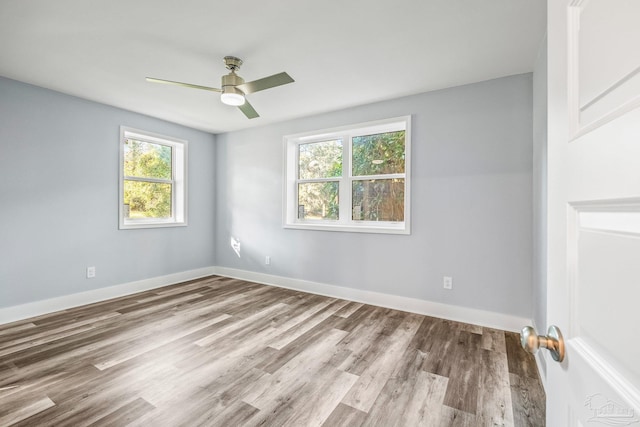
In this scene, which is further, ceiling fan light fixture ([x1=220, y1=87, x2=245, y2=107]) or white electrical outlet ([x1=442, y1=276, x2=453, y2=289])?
white electrical outlet ([x1=442, y1=276, x2=453, y2=289])

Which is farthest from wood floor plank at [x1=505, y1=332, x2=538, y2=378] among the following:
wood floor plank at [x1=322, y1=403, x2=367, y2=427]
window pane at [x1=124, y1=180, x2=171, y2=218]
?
window pane at [x1=124, y1=180, x2=171, y2=218]

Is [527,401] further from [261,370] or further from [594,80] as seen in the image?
[594,80]

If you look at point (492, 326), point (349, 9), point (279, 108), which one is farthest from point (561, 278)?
point (279, 108)

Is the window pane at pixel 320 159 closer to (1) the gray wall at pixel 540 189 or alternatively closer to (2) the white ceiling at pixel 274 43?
(2) the white ceiling at pixel 274 43

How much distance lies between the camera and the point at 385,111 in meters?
3.43

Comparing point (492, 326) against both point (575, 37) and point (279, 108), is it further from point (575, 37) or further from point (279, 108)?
point (279, 108)

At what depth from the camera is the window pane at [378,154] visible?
3.48 metres

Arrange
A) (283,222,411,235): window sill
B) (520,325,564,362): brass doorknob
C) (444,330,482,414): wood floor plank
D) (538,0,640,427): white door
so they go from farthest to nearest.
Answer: (283,222,411,235): window sill → (444,330,482,414): wood floor plank → (520,325,564,362): brass doorknob → (538,0,640,427): white door

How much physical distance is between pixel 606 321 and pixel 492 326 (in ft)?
9.29

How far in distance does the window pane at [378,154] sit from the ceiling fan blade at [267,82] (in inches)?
67.8

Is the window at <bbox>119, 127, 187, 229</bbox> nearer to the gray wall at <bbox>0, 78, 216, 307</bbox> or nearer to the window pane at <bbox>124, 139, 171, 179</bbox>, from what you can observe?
the window pane at <bbox>124, 139, 171, 179</bbox>

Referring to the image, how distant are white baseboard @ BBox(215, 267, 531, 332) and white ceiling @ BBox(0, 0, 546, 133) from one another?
232cm

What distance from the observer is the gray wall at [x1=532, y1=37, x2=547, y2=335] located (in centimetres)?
206

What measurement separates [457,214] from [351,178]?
54.1 inches
